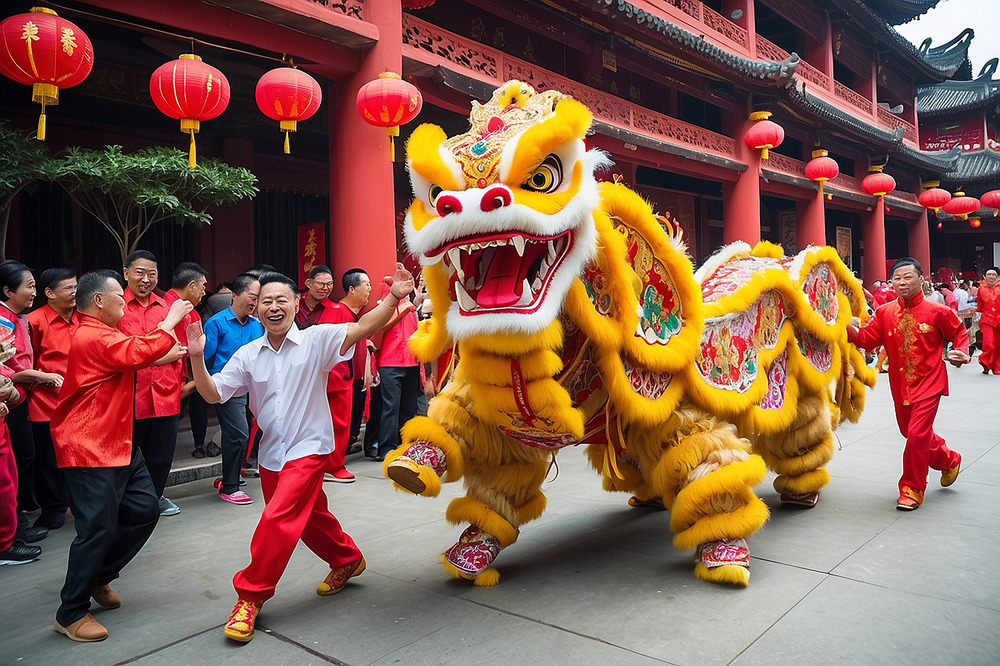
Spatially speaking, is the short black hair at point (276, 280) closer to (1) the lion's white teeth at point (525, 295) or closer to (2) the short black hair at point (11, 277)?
(1) the lion's white teeth at point (525, 295)

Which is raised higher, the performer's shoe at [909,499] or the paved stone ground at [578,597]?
the performer's shoe at [909,499]

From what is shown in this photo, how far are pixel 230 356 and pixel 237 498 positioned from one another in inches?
39.4

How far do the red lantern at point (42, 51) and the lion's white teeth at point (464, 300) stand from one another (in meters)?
3.41

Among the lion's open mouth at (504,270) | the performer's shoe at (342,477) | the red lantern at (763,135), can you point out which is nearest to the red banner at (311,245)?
the performer's shoe at (342,477)

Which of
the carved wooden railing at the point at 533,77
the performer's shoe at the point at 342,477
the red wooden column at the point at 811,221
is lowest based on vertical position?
the performer's shoe at the point at 342,477

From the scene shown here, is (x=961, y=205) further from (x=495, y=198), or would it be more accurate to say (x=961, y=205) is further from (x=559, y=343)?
(x=495, y=198)

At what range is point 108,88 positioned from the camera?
750 centimetres

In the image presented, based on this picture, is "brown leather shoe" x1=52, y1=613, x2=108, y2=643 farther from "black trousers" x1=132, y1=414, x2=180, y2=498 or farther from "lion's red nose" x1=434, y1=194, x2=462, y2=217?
"lion's red nose" x1=434, y1=194, x2=462, y2=217

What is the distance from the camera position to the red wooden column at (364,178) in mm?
6695

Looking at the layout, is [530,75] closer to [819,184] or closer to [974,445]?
[974,445]

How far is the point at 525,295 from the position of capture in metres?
2.65

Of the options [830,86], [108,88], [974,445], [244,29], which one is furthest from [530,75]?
[830,86]

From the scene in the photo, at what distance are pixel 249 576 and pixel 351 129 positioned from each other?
5007 mm

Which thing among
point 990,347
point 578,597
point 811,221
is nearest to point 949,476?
point 578,597
